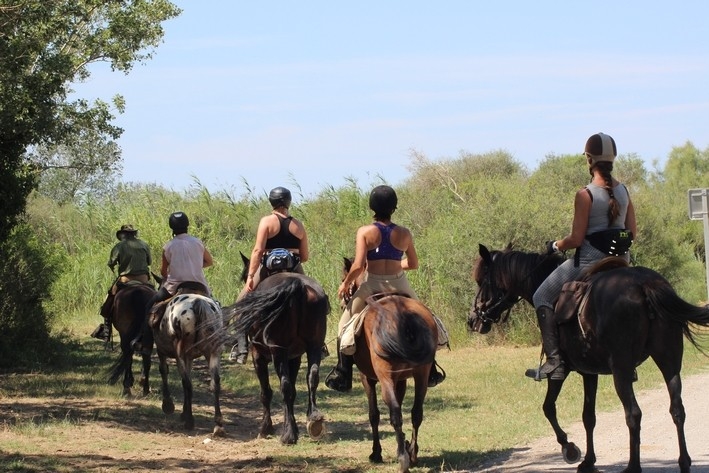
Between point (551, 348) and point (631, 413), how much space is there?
1.14 meters

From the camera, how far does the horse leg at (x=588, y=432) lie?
915 cm

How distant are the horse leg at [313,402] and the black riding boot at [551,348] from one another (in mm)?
2381

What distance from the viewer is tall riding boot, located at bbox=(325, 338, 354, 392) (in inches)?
407

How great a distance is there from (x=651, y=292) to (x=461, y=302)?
50.4 ft

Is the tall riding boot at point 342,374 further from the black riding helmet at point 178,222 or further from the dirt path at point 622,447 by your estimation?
the black riding helmet at point 178,222

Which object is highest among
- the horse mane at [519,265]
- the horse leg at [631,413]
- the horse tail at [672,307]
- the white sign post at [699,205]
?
the white sign post at [699,205]

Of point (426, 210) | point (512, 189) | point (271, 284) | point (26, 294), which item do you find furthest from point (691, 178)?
point (271, 284)

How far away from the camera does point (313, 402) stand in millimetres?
11125

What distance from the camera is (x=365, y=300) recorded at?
9.87m

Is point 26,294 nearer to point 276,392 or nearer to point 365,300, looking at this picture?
point 276,392

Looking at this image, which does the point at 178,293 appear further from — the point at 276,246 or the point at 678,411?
the point at 678,411

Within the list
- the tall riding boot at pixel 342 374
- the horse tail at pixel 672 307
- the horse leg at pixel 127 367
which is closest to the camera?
the horse tail at pixel 672 307

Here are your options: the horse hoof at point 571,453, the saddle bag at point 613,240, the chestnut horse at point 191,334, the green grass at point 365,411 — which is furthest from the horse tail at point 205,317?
the saddle bag at point 613,240

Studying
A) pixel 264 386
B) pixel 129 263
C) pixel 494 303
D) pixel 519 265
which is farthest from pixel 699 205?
pixel 519 265
